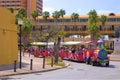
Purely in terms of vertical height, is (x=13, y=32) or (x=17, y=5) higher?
(x=17, y=5)

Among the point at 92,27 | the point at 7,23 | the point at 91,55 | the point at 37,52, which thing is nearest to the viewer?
the point at 7,23

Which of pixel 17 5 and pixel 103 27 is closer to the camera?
pixel 103 27

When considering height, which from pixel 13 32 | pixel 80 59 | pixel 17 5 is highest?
pixel 17 5

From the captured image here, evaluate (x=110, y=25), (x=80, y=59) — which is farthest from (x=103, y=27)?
(x=80, y=59)

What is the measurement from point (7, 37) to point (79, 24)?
97.6m

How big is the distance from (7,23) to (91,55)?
948cm

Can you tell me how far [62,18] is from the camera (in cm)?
13388

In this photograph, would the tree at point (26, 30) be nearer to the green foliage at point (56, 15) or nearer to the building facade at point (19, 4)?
the green foliage at point (56, 15)

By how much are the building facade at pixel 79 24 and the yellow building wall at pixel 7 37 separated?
90.7m

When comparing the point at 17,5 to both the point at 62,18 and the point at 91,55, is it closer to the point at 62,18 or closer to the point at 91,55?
the point at 62,18

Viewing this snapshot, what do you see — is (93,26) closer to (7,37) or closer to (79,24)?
(79,24)

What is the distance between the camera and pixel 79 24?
13162cm

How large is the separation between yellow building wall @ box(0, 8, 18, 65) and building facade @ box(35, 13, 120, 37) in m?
90.7

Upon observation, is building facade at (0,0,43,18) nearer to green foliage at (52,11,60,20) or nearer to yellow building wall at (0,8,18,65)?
green foliage at (52,11,60,20)
